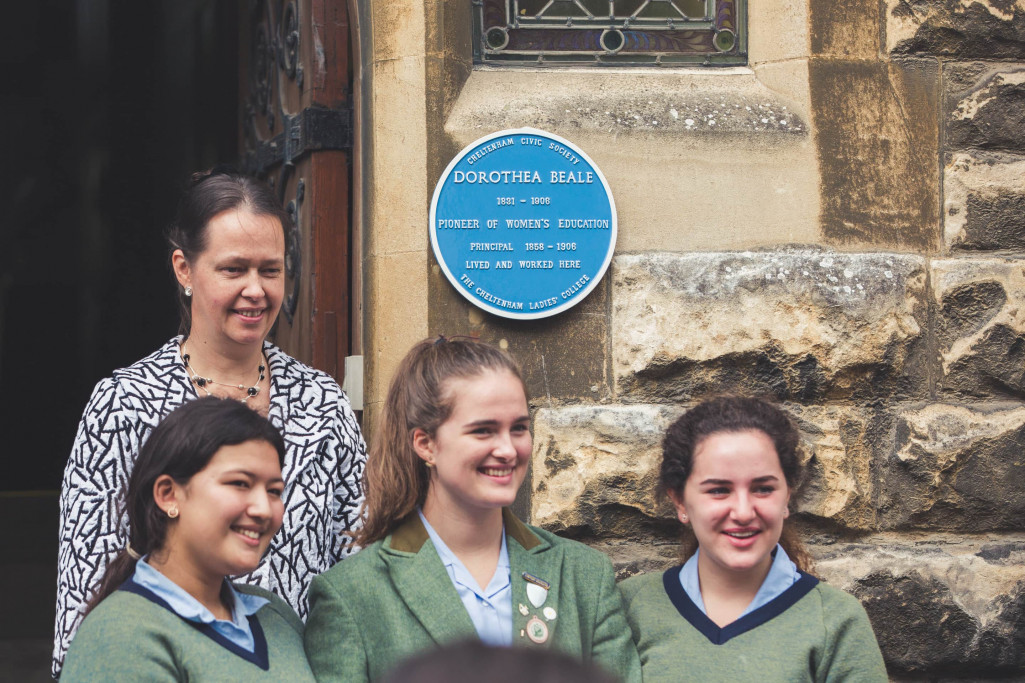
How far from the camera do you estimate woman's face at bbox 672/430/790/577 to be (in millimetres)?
2715

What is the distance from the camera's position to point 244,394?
2.95m

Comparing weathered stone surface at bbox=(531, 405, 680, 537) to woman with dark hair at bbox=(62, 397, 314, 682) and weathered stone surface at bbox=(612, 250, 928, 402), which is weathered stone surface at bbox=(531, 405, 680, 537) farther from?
woman with dark hair at bbox=(62, 397, 314, 682)

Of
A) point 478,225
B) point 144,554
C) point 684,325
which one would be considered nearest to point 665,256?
point 684,325

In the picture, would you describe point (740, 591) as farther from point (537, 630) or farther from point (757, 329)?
point (757, 329)

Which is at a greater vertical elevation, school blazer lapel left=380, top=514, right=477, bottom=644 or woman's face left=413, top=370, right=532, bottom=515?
woman's face left=413, top=370, right=532, bottom=515

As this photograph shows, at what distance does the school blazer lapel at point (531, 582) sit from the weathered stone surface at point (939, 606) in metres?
1.33

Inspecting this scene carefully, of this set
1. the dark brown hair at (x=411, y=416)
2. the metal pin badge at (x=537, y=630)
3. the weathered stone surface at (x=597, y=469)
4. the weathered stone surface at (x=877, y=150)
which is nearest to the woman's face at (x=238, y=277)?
the dark brown hair at (x=411, y=416)

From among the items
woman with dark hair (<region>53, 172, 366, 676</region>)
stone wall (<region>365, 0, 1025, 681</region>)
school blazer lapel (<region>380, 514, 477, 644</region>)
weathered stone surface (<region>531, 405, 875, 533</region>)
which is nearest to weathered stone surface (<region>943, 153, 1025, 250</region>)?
stone wall (<region>365, 0, 1025, 681</region>)

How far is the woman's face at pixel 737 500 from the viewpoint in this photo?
2715mm

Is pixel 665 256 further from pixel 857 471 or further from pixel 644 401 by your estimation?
pixel 857 471

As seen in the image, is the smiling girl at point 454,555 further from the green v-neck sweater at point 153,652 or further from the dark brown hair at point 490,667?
the dark brown hair at point 490,667

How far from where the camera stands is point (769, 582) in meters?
2.76

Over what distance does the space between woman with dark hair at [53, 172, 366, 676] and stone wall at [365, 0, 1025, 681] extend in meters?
0.85

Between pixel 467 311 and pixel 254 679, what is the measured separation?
1.65m
